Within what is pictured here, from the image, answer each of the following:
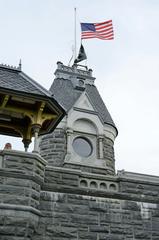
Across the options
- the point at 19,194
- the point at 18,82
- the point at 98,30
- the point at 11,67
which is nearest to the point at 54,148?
the point at 11,67

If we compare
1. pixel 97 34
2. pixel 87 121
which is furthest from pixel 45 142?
pixel 97 34

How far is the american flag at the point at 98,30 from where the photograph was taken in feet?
74.0

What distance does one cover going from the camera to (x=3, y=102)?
38.2 ft

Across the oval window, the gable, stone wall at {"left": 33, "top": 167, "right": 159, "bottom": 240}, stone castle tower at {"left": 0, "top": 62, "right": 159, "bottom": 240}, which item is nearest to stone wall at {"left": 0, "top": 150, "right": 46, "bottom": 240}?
stone castle tower at {"left": 0, "top": 62, "right": 159, "bottom": 240}

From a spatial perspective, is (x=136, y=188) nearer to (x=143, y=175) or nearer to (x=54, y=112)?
(x=143, y=175)

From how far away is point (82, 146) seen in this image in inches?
794

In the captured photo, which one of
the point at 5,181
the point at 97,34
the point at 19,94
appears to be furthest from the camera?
the point at 97,34

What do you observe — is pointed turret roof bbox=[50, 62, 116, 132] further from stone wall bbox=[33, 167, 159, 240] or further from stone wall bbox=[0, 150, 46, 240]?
stone wall bbox=[0, 150, 46, 240]

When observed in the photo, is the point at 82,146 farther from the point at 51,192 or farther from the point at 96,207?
the point at 51,192

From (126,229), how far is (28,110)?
4.76m

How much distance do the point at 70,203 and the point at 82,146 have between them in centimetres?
833

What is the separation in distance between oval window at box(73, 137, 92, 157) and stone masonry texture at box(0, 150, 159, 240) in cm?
660

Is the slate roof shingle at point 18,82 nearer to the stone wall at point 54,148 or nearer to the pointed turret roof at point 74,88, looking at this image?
the stone wall at point 54,148

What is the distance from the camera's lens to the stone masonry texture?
10453mm
